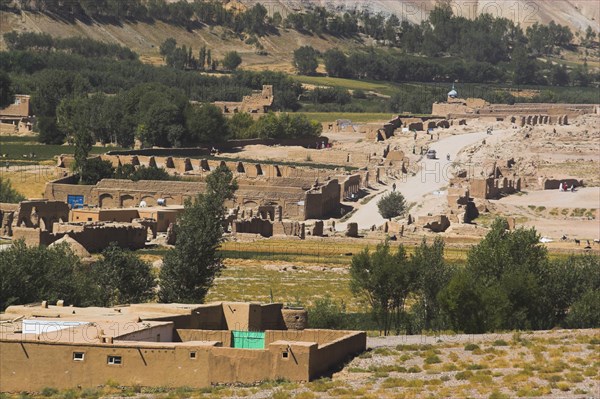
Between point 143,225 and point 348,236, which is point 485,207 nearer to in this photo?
point 348,236

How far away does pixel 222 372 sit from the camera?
3281 centimetres

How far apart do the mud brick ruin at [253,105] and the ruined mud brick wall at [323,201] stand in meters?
41.8

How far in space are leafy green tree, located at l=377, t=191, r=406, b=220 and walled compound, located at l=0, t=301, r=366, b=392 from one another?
150 ft

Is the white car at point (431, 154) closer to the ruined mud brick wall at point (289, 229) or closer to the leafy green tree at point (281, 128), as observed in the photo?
the leafy green tree at point (281, 128)

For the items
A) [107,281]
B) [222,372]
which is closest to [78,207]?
[107,281]

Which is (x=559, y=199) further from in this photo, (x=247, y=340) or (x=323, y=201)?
(x=247, y=340)

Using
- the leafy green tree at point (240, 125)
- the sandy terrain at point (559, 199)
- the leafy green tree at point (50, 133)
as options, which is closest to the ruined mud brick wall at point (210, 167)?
the sandy terrain at point (559, 199)

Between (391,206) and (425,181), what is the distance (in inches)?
532

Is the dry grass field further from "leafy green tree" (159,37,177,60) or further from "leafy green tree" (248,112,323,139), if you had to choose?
"leafy green tree" (159,37,177,60)

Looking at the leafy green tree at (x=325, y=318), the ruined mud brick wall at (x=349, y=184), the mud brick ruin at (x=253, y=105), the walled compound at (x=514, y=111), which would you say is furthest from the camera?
the walled compound at (x=514, y=111)

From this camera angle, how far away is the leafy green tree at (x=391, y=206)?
81938 millimetres

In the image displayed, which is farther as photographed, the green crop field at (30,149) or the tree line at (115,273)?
the green crop field at (30,149)

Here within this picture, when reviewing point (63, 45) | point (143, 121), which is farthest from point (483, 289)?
point (63, 45)

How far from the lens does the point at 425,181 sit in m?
95.6
